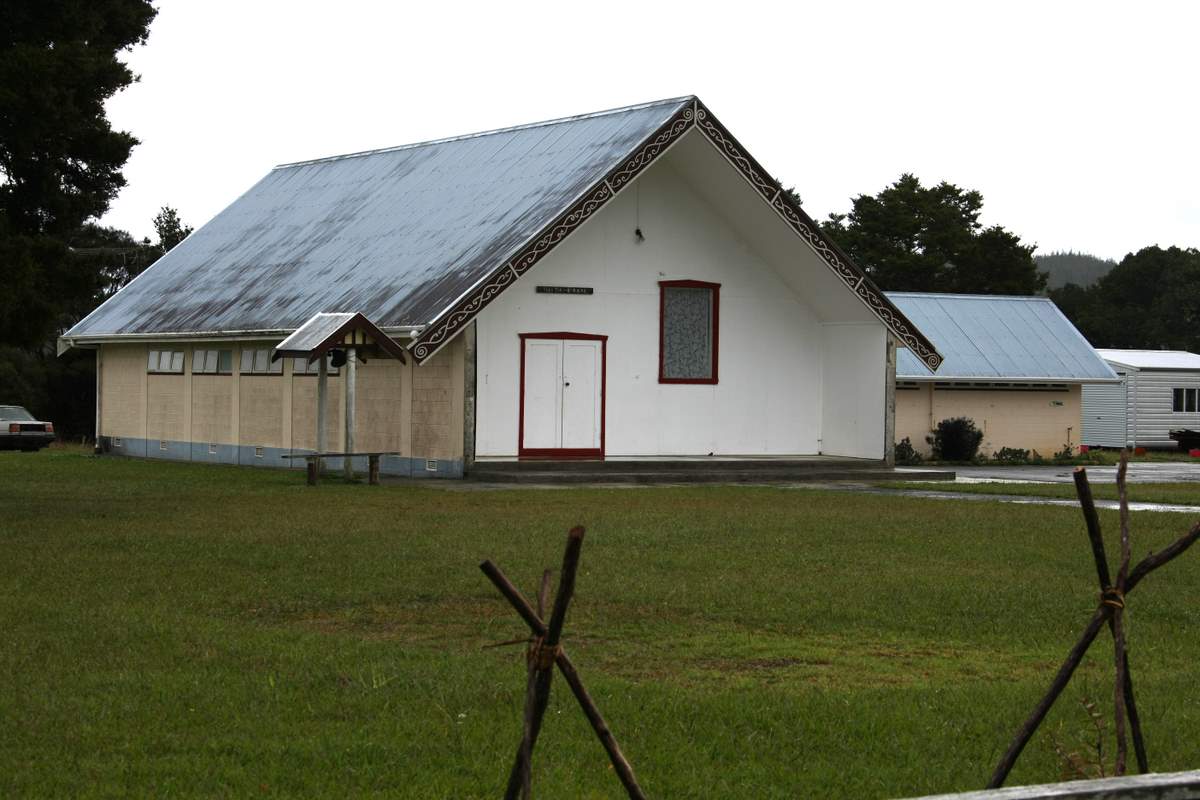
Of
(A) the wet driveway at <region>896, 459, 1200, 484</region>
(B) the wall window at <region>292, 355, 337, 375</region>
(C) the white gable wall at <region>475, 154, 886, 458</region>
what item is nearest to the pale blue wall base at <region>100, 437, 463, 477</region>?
(C) the white gable wall at <region>475, 154, 886, 458</region>

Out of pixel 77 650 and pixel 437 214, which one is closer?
pixel 77 650

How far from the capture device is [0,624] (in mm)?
10836

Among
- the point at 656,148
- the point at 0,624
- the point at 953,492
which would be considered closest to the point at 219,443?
the point at 656,148

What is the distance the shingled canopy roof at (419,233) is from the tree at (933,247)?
34939 millimetres

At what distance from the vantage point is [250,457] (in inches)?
1244

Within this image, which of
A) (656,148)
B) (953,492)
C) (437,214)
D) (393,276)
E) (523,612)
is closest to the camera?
(523,612)

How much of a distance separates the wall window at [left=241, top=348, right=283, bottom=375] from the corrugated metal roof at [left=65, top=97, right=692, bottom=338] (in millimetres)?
616

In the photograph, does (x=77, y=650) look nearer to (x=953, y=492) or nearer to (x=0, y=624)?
(x=0, y=624)

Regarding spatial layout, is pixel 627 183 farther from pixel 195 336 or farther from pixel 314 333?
pixel 195 336

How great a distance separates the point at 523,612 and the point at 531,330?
23.7 m

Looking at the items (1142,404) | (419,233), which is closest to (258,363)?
(419,233)

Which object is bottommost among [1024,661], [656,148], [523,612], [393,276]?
[1024,661]

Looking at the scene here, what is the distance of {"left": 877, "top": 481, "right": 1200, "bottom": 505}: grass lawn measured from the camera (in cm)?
2431

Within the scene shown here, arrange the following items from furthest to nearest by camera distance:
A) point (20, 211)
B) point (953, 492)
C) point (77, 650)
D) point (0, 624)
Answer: point (953, 492), point (20, 211), point (0, 624), point (77, 650)
